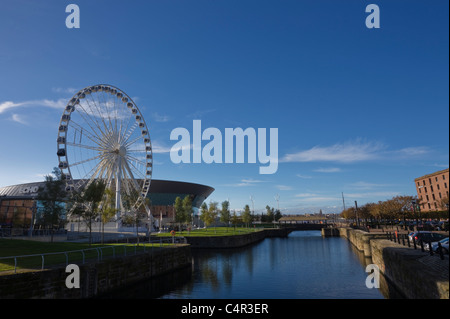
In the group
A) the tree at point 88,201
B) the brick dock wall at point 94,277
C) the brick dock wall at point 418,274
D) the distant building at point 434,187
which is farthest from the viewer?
the distant building at point 434,187

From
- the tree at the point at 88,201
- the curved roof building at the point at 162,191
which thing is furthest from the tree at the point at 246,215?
the tree at the point at 88,201

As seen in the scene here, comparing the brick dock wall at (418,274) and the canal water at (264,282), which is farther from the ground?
the brick dock wall at (418,274)

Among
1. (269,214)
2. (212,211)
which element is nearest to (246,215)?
(212,211)

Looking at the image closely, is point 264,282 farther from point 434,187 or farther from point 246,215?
point 434,187

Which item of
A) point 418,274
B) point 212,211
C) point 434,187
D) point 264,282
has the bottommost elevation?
point 264,282

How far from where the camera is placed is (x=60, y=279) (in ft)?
51.5

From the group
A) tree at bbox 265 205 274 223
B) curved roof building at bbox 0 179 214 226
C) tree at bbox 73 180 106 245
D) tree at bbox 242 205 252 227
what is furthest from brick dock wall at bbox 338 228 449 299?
tree at bbox 265 205 274 223

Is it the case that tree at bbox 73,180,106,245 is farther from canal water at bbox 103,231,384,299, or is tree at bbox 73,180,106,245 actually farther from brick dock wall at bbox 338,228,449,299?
brick dock wall at bbox 338,228,449,299

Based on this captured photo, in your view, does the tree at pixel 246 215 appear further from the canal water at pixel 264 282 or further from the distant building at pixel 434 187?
the canal water at pixel 264 282

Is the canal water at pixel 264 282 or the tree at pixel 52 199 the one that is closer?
the canal water at pixel 264 282

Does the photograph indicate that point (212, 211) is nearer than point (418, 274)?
No
